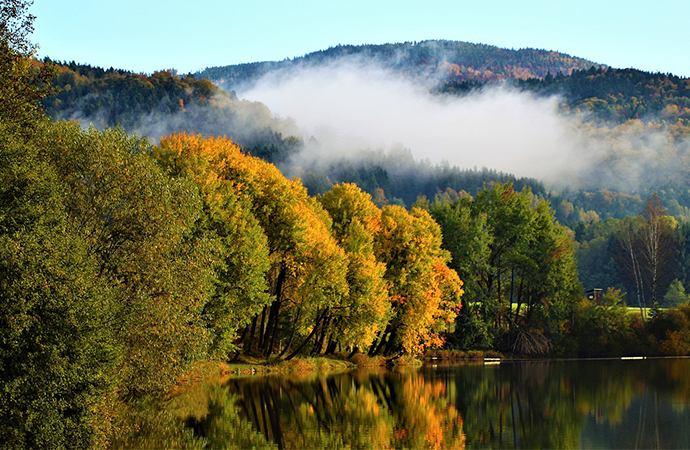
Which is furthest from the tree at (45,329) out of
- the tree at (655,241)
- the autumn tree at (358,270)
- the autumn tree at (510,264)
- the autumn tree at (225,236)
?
the tree at (655,241)

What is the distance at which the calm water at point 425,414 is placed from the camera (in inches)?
1350

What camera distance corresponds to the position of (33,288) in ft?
84.6

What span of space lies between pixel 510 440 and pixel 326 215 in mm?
39883

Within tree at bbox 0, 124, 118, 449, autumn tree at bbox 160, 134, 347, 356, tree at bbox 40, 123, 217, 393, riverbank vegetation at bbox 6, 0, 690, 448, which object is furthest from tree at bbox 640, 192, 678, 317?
tree at bbox 0, 124, 118, 449

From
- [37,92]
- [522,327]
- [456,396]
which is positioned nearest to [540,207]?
[522,327]

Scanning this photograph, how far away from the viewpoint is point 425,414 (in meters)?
43.1

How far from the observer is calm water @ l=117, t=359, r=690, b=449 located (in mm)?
34281

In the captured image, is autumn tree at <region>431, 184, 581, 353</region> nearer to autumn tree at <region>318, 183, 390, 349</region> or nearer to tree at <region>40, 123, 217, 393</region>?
autumn tree at <region>318, 183, 390, 349</region>

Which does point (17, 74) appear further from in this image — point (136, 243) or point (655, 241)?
point (655, 241)

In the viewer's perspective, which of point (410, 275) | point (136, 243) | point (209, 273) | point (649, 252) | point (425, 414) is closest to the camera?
point (136, 243)

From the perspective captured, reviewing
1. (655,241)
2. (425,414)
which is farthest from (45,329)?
(655,241)

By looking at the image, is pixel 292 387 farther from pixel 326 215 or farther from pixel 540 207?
pixel 540 207

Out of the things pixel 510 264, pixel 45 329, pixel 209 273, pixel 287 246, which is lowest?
pixel 45 329

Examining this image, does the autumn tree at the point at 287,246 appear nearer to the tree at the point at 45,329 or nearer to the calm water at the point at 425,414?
the calm water at the point at 425,414
